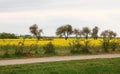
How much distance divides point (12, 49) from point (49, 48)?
286 cm

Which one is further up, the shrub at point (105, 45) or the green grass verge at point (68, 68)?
the shrub at point (105, 45)

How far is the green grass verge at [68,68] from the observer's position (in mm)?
18125

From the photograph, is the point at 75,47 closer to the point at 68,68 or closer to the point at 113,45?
the point at 113,45

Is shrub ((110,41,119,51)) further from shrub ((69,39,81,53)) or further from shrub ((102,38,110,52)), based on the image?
shrub ((69,39,81,53))

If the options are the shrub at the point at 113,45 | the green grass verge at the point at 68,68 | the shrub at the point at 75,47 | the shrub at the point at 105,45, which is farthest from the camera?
the shrub at the point at 113,45

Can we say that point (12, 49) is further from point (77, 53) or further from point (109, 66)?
point (109, 66)

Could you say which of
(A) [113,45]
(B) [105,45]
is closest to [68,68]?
(B) [105,45]

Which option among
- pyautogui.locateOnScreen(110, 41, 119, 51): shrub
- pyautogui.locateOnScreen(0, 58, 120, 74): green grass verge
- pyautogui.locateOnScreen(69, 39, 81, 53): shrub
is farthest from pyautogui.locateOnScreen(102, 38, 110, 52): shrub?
pyautogui.locateOnScreen(0, 58, 120, 74): green grass verge

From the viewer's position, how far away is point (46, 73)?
17.9 m

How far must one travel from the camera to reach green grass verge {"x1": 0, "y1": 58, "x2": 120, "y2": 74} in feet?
59.5

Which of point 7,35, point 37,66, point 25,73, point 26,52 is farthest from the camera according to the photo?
point 7,35

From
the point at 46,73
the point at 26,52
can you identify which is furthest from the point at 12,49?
the point at 46,73

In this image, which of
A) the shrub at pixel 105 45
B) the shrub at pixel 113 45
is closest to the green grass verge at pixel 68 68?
the shrub at pixel 105 45

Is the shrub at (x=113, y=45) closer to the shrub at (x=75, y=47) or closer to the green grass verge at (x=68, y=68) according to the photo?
the shrub at (x=75, y=47)
